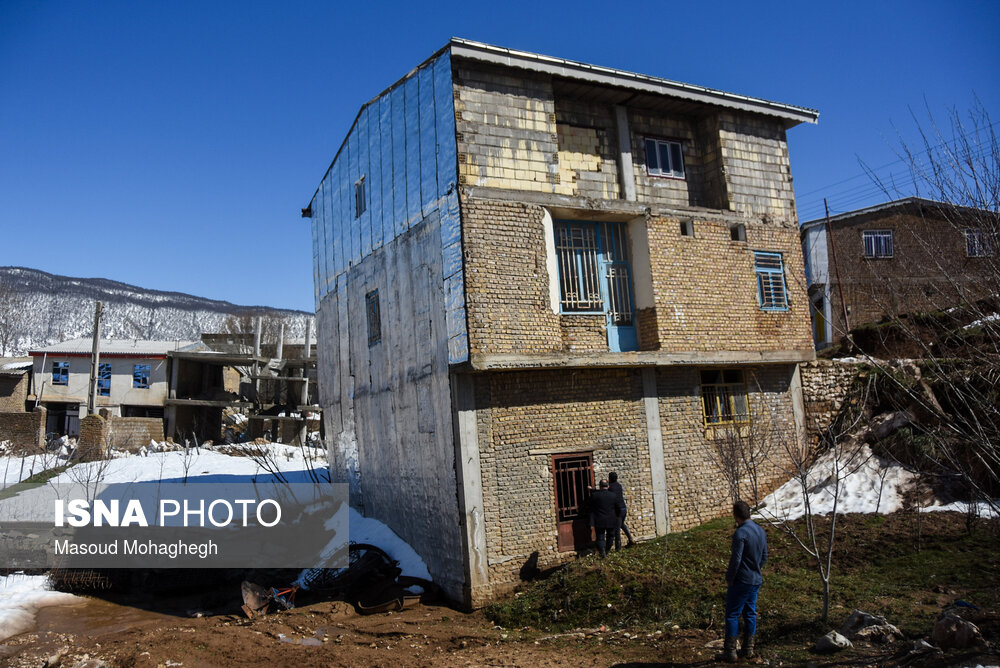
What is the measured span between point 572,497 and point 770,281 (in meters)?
6.65

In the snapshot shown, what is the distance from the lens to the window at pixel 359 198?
16.1m

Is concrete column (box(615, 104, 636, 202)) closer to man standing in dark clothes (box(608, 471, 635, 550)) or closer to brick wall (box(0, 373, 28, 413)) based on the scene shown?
man standing in dark clothes (box(608, 471, 635, 550))

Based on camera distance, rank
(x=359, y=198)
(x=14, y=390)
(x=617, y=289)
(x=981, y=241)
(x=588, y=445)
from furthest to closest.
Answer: (x=14, y=390), (x=359, y=198), (x=617, y=289), (x=588, y=445), (x=981, y=241)

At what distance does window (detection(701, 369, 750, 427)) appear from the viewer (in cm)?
1373

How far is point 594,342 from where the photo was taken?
12.6m

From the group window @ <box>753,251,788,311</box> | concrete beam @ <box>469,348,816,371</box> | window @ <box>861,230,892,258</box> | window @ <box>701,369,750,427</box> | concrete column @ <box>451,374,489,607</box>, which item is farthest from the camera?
window @ <box>861,230,892,258</box>

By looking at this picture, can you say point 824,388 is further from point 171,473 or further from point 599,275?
point 171,473

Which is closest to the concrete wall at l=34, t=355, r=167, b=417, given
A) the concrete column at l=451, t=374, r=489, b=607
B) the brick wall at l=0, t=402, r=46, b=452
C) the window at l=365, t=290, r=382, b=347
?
the brick wall at l=0, t=402, r=46, b=452

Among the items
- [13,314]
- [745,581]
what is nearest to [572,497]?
[745,581]

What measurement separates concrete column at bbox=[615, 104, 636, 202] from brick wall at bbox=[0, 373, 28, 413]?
3579cm

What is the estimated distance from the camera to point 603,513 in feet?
37.0

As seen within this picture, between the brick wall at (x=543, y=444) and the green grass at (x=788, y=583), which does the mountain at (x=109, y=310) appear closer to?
the brick wall at (x=543, y=444)

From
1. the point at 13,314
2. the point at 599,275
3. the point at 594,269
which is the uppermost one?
the point at 13,314

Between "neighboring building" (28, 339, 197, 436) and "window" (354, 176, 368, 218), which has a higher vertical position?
"window" (354, 176, 368, 218)
